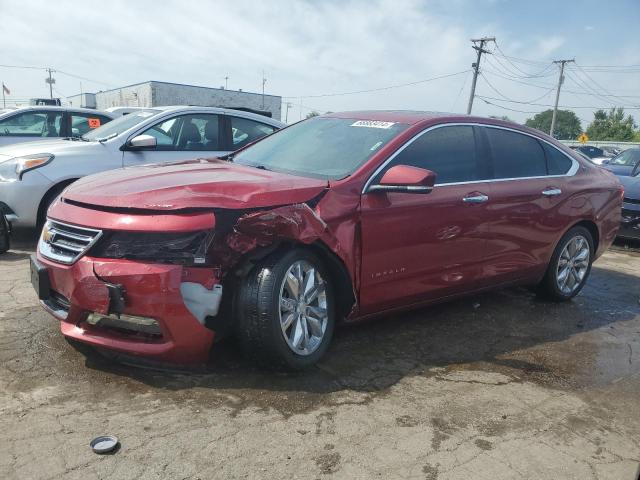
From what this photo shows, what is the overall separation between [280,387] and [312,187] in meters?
1.19

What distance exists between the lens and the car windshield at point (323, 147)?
12.5 ft

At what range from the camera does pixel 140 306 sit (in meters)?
2.92

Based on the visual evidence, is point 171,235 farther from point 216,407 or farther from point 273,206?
point 216,407

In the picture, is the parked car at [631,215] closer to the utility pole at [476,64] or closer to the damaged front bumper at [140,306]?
the damaged front bumper at [140,306]

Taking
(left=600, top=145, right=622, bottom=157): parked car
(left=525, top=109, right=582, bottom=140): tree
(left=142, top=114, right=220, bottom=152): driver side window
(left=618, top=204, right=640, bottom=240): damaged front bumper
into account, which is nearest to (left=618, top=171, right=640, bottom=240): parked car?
(left=618, top=204, right=640, bottom=240): damaged front bumper

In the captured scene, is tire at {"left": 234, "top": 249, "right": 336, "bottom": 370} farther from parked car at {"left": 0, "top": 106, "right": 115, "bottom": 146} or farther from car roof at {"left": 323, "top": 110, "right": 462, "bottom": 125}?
parked car at {"left": 0, "top": 106, "right": 115, "bottom": 146}

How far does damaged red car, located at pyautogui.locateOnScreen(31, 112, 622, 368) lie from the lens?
9.75ft

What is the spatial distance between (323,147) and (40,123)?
6.33 metres

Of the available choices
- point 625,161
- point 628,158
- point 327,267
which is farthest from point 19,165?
point 628,158

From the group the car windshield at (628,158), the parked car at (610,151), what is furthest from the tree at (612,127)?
the car windshield at (628,158)

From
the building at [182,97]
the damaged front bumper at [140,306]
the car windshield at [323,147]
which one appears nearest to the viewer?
the damaged front bumper at [140,306]

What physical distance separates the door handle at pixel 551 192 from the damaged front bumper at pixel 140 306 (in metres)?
3.13

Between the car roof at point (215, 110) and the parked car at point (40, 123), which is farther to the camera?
the parked car at point (40, 123)

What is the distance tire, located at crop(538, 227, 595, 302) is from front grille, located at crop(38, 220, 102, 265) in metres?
3.96
